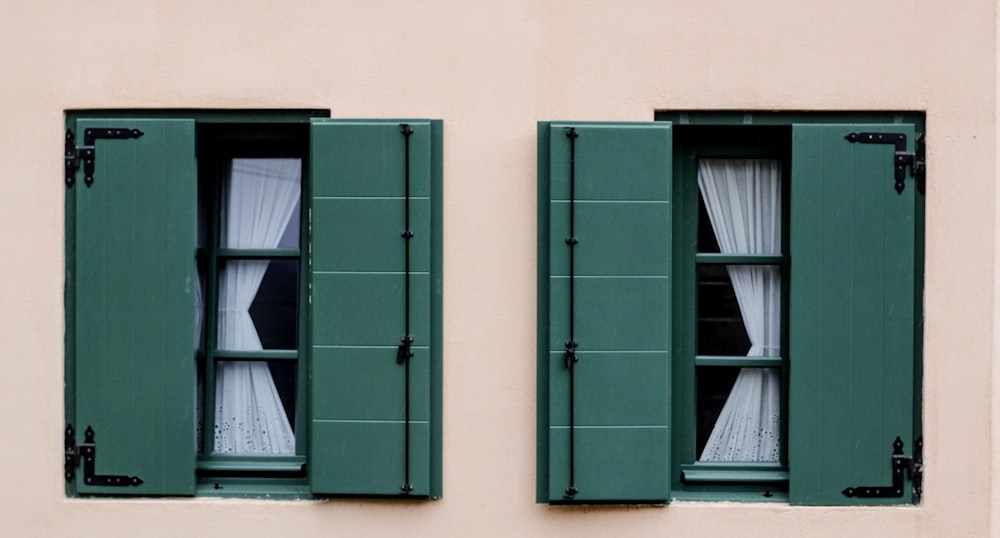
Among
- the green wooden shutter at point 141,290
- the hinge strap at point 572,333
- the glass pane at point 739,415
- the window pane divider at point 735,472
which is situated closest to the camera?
the hinge strap at point 572,333

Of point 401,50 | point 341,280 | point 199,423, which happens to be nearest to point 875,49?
point 401,50

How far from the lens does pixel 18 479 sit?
505 cm

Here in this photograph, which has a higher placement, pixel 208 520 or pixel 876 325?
pixel 876 325

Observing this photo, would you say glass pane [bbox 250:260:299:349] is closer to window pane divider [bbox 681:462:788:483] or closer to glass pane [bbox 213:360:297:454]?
glass pane [bbox 213:360:297:454]

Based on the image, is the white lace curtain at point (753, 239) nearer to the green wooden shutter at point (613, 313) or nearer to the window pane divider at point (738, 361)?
the window pane divider at point (738, 361)

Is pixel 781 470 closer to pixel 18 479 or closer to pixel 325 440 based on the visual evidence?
pixel 325 440

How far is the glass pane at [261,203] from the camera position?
5.23 metres

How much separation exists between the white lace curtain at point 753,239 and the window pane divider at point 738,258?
45mm

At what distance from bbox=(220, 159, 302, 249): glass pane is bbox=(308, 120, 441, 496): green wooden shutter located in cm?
35

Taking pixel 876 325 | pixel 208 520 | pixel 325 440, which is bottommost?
pixel 208 520

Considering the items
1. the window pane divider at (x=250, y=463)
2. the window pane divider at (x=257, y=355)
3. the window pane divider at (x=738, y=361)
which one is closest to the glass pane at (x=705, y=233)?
the window pane divider at (x=738, y=361)

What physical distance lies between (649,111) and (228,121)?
1.70 metres

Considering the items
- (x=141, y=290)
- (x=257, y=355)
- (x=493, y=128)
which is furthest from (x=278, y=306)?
(x=493, y=128)

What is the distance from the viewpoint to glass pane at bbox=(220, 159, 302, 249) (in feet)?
17.2
